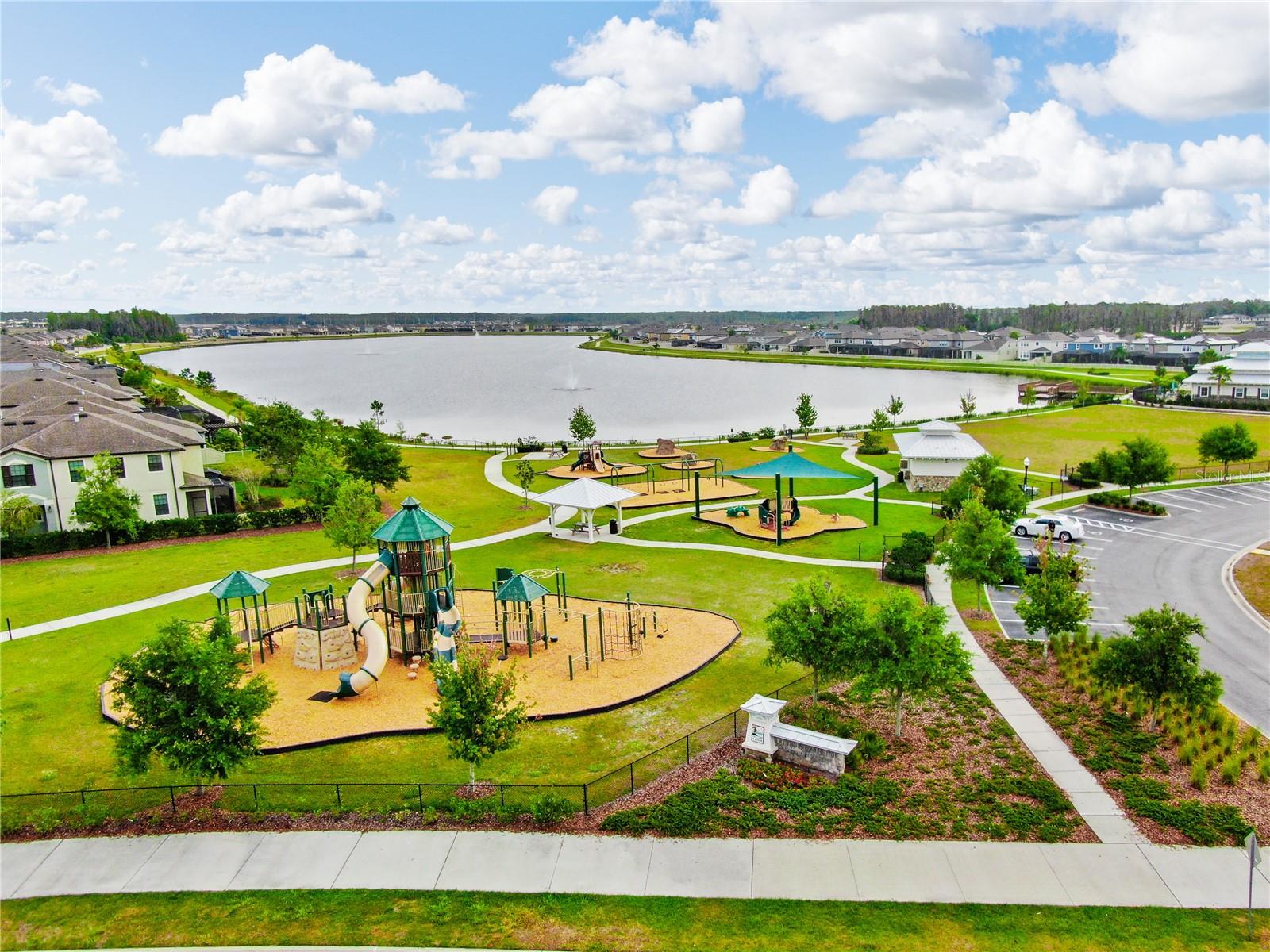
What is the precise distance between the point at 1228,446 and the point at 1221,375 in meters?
44.1

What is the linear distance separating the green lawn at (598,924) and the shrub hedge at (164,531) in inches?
1183

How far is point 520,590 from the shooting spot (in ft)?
87.9

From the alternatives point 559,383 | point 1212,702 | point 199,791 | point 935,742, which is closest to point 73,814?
point 199,791

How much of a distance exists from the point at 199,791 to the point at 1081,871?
18550mm

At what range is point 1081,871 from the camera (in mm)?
15484

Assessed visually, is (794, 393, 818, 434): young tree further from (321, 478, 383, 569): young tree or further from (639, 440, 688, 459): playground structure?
(321, 478, 383, 569): young tree

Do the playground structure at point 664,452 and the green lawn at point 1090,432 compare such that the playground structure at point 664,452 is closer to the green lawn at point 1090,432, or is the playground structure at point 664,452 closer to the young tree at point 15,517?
the green lawn at point 1090,432

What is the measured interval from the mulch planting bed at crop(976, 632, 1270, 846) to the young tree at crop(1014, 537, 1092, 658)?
1.51 meters

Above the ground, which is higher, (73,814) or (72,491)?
(72,491)

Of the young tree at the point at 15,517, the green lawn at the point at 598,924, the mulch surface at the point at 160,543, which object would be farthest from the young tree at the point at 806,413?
the green lawn at the point at 598,924

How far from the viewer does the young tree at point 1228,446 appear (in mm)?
53781

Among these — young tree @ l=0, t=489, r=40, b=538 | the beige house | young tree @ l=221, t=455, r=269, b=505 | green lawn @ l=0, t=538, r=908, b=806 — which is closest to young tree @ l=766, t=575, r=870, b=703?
green lawn @ l=0, t=538, r=908, b=806

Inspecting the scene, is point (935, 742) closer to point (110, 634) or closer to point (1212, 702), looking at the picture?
point (1212, 702)

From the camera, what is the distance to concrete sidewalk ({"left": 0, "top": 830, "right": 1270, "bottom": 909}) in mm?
14992
